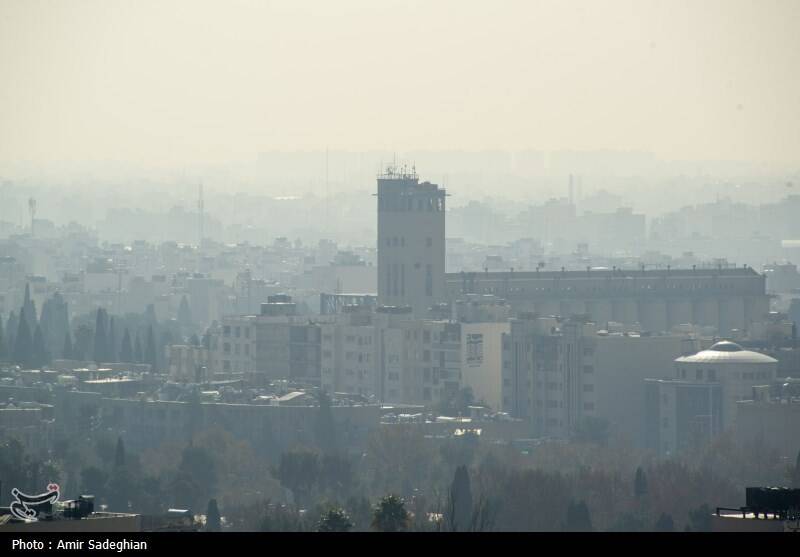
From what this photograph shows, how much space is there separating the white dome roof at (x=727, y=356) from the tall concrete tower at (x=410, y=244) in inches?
613

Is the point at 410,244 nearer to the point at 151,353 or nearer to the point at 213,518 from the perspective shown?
the point at 151,353

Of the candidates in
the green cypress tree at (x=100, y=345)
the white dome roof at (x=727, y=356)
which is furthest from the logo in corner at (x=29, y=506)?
the green cypress tree at (x=100, y=345)

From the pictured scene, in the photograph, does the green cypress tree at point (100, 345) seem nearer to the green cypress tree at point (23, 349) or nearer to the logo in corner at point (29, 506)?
the green cypress tree at point (23, 349)

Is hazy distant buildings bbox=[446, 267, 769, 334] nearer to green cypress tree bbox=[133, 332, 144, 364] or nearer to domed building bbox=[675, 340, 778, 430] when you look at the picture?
green cypress tree bbox=[133, 332, 144, 364]

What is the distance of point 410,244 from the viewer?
295 ft

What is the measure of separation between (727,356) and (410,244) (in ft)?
62.1

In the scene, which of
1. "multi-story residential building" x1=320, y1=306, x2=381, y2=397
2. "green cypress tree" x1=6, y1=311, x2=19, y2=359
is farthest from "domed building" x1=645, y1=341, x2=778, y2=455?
"green cypress tree" x1=6, y1=311, x2=19, y2=359

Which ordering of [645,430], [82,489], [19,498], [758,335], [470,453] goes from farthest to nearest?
[758,335] → [645,430] → [470,453] → [82,489] → [19,498]

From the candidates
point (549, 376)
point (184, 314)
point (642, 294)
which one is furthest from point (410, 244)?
point (184, 314)

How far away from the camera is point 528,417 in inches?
2943

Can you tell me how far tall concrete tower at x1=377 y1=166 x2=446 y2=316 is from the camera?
89250mm
